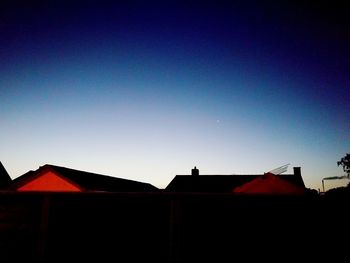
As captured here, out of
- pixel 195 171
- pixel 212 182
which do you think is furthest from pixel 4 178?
pixel 212 182

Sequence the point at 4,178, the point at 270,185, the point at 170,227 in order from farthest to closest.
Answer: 1. the point at 4,178
2. the point at 270,185
3. the point at 170,227

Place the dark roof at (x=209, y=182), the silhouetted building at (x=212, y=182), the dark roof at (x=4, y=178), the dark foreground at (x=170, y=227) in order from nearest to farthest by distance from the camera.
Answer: the dark foreground at (x=170, y=227), the dark roof at (x=4, y=178), the silhouetted building at (x=212, y=182), the dark roof at (x=209, y=182)

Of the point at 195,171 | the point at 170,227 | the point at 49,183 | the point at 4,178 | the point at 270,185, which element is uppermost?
the point at 195,171

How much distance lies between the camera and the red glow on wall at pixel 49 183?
22906 mm

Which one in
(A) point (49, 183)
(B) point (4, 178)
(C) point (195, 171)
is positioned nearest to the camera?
(A) point (49, 183)

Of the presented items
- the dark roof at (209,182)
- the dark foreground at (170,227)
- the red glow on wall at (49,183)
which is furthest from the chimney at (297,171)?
the dark foreground at (170,227)

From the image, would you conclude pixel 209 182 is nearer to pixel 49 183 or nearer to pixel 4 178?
pixel 49 183

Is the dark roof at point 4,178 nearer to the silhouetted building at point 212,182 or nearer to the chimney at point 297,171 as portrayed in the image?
the silhouetted building at point 212,182

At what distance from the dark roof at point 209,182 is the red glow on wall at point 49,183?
14640 millimetres

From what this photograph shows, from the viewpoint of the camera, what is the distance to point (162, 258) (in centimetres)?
600

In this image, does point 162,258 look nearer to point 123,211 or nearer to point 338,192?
point 123,211

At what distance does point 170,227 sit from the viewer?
5984 mm

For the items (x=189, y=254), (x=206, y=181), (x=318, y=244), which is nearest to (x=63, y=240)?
(x=189, y=254)

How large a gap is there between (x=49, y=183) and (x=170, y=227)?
20.1m
